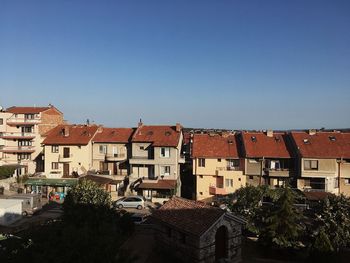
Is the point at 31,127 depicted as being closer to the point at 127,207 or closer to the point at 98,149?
the point at 98,149

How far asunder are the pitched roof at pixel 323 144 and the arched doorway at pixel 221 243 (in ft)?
72.7

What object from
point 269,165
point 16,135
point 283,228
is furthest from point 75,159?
point 283,228

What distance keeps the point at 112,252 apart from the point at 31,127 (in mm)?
44109

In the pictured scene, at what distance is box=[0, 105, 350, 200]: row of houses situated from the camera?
140 ft

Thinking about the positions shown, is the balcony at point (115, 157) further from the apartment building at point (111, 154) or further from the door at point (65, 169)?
the door at point (65, 169)

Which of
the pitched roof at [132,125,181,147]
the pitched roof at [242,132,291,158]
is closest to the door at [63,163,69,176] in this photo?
the pitched roof at [132,125,181,147]

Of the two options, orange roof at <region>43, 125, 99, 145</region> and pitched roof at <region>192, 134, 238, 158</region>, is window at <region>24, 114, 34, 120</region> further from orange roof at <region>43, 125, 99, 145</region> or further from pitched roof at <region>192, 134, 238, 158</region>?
pitched roof at <region>192, 134, 238, 158</region>

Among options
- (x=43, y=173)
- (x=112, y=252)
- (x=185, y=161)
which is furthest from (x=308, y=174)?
(x=43, y=173)

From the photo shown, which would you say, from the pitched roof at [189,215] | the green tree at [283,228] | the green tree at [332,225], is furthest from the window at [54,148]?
the green tree at [332,225]

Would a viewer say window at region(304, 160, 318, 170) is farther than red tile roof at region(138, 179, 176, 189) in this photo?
No

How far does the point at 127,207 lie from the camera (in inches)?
1594

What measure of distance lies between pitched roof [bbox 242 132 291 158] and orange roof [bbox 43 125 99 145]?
23.1m

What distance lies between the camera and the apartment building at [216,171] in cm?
4369

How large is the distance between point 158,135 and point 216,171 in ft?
34.4
